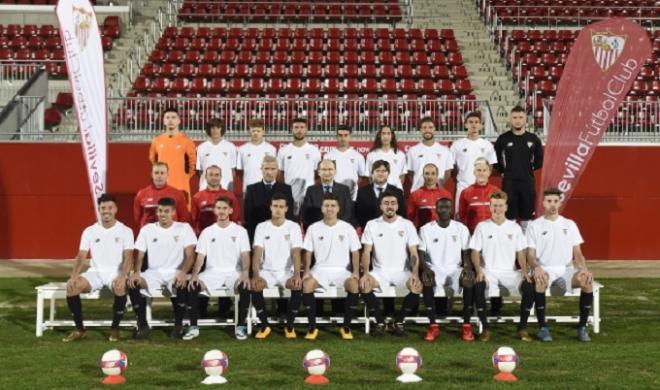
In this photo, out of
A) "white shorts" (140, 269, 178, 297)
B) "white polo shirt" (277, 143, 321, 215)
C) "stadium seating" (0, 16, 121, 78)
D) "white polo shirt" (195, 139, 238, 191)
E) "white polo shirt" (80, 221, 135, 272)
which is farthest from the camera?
"stadium seating" (0, 16, 121, 78)

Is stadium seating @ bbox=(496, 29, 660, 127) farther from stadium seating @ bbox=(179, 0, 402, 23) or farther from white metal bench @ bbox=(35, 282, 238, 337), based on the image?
white metal bench @ bbox=(35, 282, 238, 337)

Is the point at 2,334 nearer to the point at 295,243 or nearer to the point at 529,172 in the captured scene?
the point at 295,243

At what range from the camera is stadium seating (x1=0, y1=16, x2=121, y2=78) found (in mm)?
24000

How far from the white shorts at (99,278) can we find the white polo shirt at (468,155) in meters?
4.40

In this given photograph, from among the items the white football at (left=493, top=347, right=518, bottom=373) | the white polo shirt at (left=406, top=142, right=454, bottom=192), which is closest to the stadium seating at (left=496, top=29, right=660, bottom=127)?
the white polo shirt at (left=406, top=142, right=454, bottom=192)

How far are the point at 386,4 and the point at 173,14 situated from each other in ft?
17.4

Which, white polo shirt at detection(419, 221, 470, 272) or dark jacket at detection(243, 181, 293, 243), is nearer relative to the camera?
white polo shirt at detection(419, 221, 470, 272)

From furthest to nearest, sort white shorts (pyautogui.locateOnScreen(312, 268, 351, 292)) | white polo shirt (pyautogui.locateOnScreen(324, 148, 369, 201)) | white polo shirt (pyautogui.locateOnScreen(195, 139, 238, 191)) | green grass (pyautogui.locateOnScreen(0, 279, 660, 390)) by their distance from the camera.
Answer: white polo shirt (pyautogui.locateOnScreen(195, 139, 238, 191)) < white polo shirt (pyautogui.locateOnScreen(324, 148, 369, 201)) < white shorts (pyautogui.locateOnScreen(312, 268, 351, 292)) < green grass (pyautogui.locateOnScreen(0, 279, 660, 390))

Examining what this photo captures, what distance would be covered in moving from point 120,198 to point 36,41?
26.1 feet

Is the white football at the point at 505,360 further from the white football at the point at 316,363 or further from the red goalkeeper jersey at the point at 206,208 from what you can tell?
the red goalkeeper jersey at the point at 206,208

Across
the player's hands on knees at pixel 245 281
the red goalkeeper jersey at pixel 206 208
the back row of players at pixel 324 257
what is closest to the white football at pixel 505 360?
the back row of players at pixel 324 257

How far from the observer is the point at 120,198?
18.5 meters

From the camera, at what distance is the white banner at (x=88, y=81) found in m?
12.4

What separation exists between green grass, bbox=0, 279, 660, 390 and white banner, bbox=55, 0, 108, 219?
1957mm
